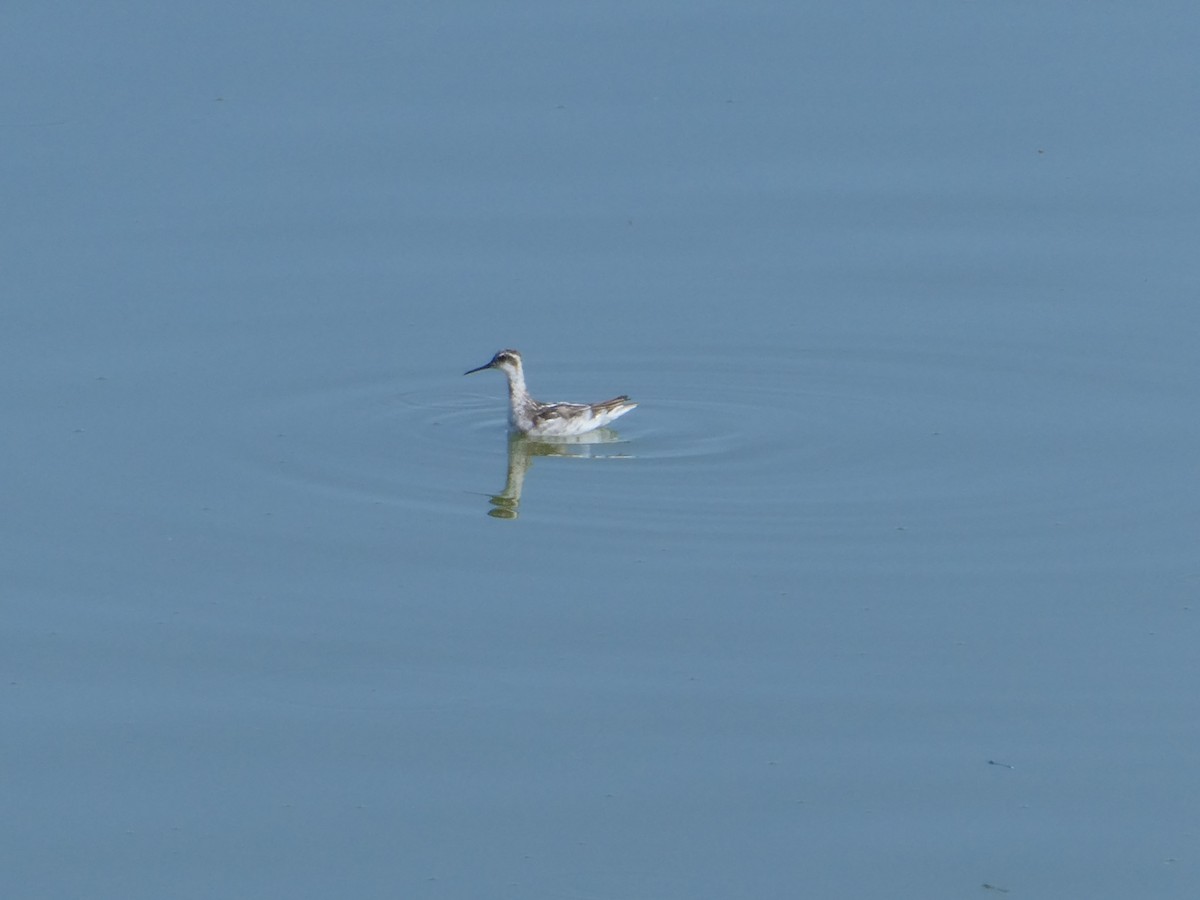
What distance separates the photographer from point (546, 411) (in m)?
13.7

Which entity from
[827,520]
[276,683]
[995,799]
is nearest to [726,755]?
[995,799]

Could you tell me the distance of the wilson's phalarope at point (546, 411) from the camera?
13.6 metres

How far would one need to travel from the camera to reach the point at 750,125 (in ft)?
58.7

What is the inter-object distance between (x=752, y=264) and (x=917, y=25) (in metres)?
4.71

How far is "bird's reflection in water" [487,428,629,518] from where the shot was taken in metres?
13.2

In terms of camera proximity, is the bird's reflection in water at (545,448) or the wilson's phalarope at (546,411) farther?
the wilson's phalarope at (546,411)

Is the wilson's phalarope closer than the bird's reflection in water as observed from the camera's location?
No

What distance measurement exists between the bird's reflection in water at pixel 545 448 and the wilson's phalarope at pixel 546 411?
5 cm

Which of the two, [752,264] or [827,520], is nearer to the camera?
[827,520]

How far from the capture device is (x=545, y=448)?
1370cm

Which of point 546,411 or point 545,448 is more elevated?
point 546,411

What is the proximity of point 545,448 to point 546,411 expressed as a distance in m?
0.22

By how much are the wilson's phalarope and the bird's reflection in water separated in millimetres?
48

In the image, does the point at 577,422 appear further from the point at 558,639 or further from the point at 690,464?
the point at 558,639
